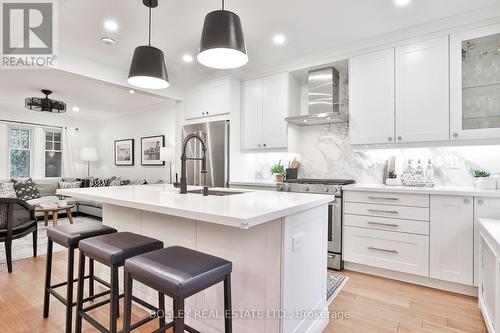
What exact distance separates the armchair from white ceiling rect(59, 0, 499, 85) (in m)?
1.89

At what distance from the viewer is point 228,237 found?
1.64 metres

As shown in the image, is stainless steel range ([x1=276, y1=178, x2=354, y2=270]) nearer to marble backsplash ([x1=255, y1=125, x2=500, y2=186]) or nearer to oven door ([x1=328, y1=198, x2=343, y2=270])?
oven door ([x1=328, y1=198, x2=343, y2=270])

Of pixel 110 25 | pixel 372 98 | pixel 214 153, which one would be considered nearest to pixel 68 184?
pixel 214 153

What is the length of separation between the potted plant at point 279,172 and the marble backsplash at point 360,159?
14 centimetres

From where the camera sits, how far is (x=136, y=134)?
674 cm

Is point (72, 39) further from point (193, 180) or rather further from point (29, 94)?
point (29, 94)

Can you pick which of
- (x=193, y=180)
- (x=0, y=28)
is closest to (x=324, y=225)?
(x=193, y=180)

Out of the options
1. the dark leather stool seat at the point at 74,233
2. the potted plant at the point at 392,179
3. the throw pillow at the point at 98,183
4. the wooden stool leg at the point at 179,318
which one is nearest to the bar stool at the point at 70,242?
the dark leather stool seat at the point at 74,233

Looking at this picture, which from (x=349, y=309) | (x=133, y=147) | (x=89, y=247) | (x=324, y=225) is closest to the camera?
(x=89, y=247)

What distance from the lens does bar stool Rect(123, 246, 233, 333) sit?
1104 millimetres

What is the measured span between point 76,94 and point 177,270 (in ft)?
17.8

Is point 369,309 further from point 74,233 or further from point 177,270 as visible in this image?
point 74,233

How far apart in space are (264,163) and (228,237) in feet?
9.15

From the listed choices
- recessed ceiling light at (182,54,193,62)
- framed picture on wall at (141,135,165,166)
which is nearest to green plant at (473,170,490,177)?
recessed ceiling light at (182,54,193,62)
